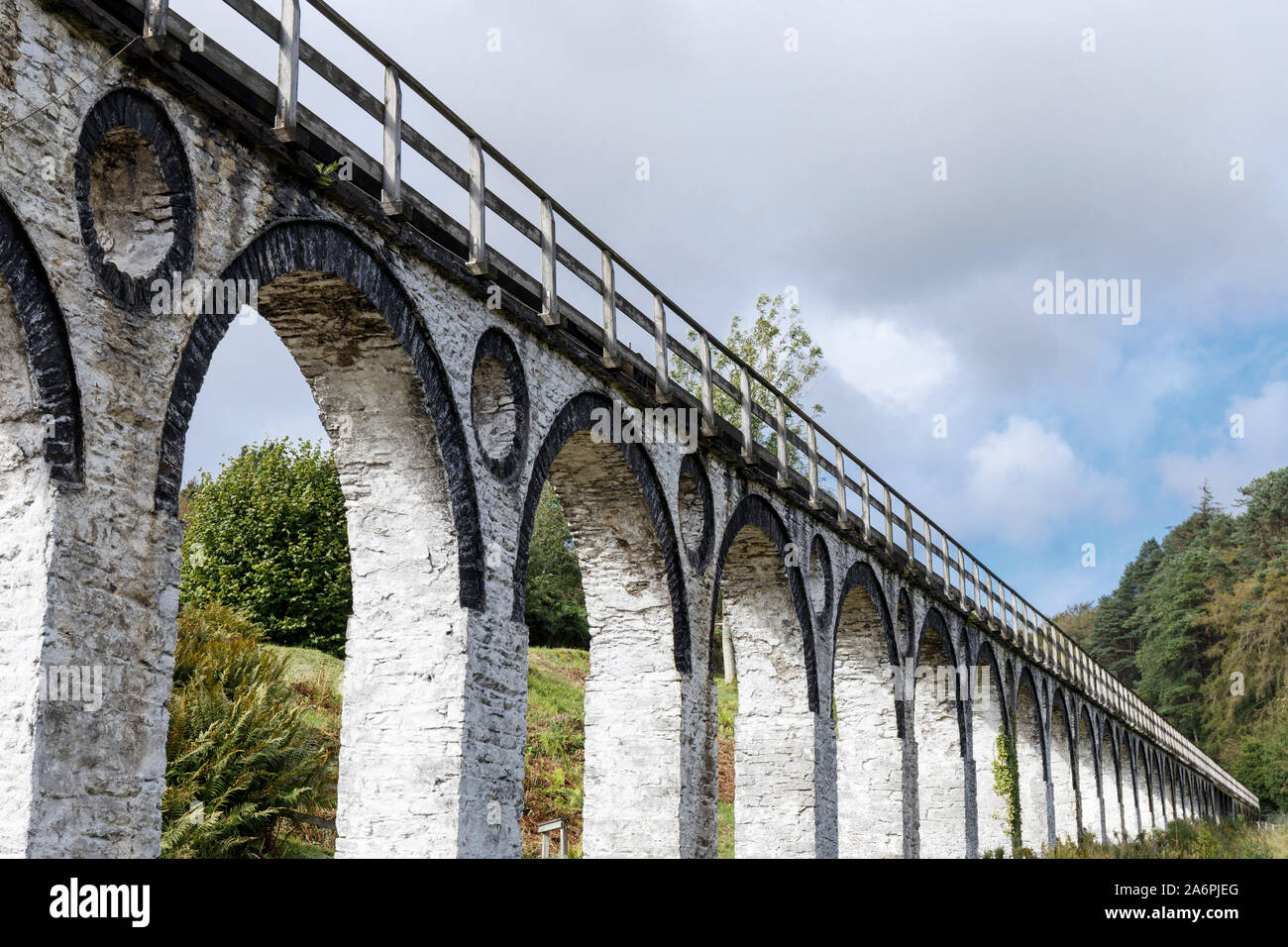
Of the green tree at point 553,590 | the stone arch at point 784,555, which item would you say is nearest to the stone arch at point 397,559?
the stone arch at point 784,555

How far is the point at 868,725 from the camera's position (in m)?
18.4

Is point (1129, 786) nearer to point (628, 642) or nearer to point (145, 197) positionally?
point (628, 642)

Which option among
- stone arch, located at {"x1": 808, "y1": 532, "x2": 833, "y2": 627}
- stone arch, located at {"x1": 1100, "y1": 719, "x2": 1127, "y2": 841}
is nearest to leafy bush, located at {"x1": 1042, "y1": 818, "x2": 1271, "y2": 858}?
stone arch, located at {"x1": 1100, "y1": 719, "x2": 1127, "y2": 841}

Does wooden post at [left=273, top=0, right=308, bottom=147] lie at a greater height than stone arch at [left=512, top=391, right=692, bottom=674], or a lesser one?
greater

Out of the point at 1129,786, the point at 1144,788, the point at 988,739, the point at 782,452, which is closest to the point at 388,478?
the point at 782,452

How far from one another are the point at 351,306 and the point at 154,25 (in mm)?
2504

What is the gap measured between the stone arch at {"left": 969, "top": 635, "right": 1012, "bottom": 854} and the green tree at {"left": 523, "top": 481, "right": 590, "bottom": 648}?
41.9ft

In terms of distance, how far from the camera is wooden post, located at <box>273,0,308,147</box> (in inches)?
304

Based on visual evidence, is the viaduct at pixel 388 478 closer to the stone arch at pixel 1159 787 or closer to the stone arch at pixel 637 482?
the stone arch at pixel 637 482

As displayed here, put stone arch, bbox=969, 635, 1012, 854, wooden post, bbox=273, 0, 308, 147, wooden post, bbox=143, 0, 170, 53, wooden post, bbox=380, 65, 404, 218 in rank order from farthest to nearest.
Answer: stone arch, bbox=969, 635, 1012, 854 < wooden post, bbox=380, 65, 404, 218 < wooden post, bbox=273, 0, 308, 147 < wooden post, bbox=143, 0, 170, 53

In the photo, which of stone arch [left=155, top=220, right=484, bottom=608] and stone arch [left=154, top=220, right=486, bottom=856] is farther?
stone arch [left=154, top=220, right=486, bottom=856]

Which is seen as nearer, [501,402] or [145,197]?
[145,197]

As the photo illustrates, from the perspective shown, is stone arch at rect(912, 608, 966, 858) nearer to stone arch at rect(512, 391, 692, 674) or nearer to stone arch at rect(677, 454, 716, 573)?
stone arch at rect(677, 454, 716, 573)

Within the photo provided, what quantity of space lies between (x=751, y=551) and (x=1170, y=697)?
5267 cm
